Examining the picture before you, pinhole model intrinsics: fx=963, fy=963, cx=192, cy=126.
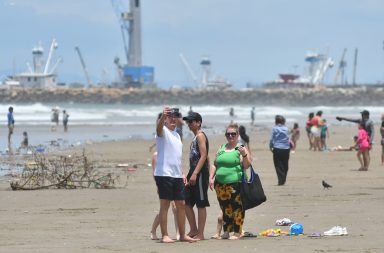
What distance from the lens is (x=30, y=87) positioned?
14675cm

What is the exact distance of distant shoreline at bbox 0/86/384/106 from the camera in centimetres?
12988

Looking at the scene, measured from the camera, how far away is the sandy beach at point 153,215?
8469 millimetres

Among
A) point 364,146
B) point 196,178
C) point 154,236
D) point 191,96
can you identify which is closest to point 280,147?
point 364,146

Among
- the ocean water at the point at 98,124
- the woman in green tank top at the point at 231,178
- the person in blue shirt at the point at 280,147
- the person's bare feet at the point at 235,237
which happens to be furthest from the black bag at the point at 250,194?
the ocean water at the point at 98,124

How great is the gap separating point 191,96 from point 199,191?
131509 mm

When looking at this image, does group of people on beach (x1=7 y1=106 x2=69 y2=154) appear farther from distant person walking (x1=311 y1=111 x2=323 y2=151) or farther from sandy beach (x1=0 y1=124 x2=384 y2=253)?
sandy beach (x1=0 y1=124 x2=384 y2=253)

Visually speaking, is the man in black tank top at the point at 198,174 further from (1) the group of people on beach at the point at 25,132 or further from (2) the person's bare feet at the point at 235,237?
(1) the group of people on beach at the point at 25,132

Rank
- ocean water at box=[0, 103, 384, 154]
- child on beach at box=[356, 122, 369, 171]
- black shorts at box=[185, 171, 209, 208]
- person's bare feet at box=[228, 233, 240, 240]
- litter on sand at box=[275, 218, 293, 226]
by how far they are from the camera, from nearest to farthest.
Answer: person's bare feet at box=[228, 233, 240, 240]
black shorts at box=[185, 171, 209, 208]
litter on sand at box=[275, 218, 293, 226]
child on beach at box=[356, 122, 369, 171]
ocean water at box=[0, 103, 384, 154]

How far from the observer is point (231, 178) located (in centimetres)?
912

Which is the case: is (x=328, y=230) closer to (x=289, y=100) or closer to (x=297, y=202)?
(x=297, y=202)

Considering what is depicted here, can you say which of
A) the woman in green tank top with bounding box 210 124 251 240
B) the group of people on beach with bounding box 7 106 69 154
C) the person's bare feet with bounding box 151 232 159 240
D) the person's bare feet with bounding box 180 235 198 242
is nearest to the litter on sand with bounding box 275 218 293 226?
the woman in green tank top with bounding box 210 124 251 240

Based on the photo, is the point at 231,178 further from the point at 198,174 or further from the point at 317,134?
the point at 317,134

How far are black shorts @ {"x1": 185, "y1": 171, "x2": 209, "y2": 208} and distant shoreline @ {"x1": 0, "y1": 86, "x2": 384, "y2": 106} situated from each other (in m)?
116

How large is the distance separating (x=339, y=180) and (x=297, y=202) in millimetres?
Answer: 3950
